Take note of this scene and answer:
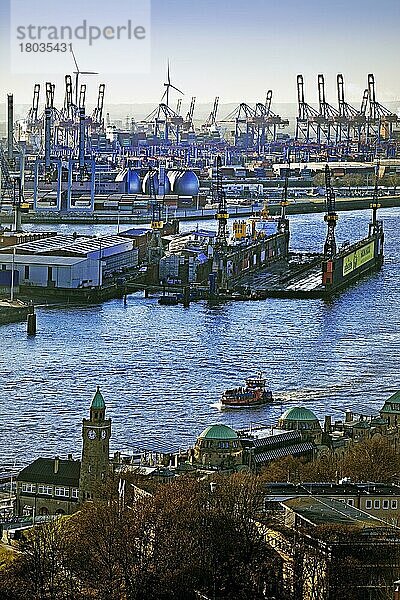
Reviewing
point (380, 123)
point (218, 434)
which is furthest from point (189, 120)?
point (218, 434)

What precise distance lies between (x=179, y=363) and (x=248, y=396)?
117 cm

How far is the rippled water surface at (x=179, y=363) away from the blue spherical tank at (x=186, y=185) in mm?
9041

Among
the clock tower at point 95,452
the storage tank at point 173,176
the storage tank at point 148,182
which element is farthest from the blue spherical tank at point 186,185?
the clock tower at point 95,452

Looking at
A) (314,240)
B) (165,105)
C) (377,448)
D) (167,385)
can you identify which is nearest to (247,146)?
(165,105)

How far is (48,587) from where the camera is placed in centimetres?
408

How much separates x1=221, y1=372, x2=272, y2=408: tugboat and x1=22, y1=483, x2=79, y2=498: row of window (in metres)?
1.64

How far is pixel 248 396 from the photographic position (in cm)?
703

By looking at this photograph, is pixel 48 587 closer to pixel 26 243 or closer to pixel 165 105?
pixel 26 243

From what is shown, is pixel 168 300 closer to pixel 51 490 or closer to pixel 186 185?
pixel 51 490

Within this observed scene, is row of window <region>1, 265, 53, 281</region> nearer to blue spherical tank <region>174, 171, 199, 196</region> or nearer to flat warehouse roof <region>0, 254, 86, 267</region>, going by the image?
flat warehouse roof <region>0, 254, 86, 267</region>

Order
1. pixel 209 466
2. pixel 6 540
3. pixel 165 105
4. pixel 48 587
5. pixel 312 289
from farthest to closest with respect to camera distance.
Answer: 1. pixel 165 105
2. pixel 312 289
3. pixel 209 466
4. pixel 6 540
5. pixel 48 587

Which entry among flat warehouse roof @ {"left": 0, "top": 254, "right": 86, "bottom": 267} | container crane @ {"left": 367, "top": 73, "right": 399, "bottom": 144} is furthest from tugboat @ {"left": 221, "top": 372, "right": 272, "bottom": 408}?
container crane @ {"left": 367, "top": 73, "right": 399, "bottom": 144}

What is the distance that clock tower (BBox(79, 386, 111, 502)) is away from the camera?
526cm

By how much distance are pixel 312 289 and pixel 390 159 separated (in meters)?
16.3
